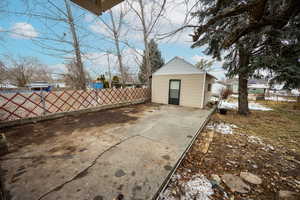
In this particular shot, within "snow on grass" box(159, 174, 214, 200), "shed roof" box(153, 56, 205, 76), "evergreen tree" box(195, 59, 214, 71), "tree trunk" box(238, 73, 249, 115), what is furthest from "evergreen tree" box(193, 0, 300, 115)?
"evergreen tree" box(195, 59, 214, 71)

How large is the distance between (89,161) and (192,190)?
166 centimetres

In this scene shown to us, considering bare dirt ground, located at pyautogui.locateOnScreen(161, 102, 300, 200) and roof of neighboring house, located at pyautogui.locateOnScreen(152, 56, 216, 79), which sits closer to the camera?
bare dirt ground, located at pyautogui.locateOnScreen(161, 102, 300, 200)

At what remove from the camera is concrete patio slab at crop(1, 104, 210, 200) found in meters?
1.33

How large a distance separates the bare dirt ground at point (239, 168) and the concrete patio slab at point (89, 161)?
1.01 feet

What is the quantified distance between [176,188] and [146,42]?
8.37 metres

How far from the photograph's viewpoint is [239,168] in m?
1.95

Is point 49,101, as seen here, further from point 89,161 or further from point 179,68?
point 179,68

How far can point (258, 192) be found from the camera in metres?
1.49

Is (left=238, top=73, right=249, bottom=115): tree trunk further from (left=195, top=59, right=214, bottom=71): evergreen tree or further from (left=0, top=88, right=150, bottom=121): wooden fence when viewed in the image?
(left=195, top=59, right=214, bottom=71): evergreen tree

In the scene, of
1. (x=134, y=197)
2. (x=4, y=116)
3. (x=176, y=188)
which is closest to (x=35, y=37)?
(x=4, y=116)

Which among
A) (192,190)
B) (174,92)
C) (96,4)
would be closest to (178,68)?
(174,92)

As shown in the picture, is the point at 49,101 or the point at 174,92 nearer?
the point at 49,101

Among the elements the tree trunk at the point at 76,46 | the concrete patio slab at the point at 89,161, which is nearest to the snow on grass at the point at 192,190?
the concrete patio slab at the point at 89,161

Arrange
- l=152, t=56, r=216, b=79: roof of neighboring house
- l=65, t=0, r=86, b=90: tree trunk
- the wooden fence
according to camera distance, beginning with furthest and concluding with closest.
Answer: l=152, t=56, r=216, b=79: roof of neighboring house
l=65, t=0, r=86, b=90: tree trunk
the wooden fence
